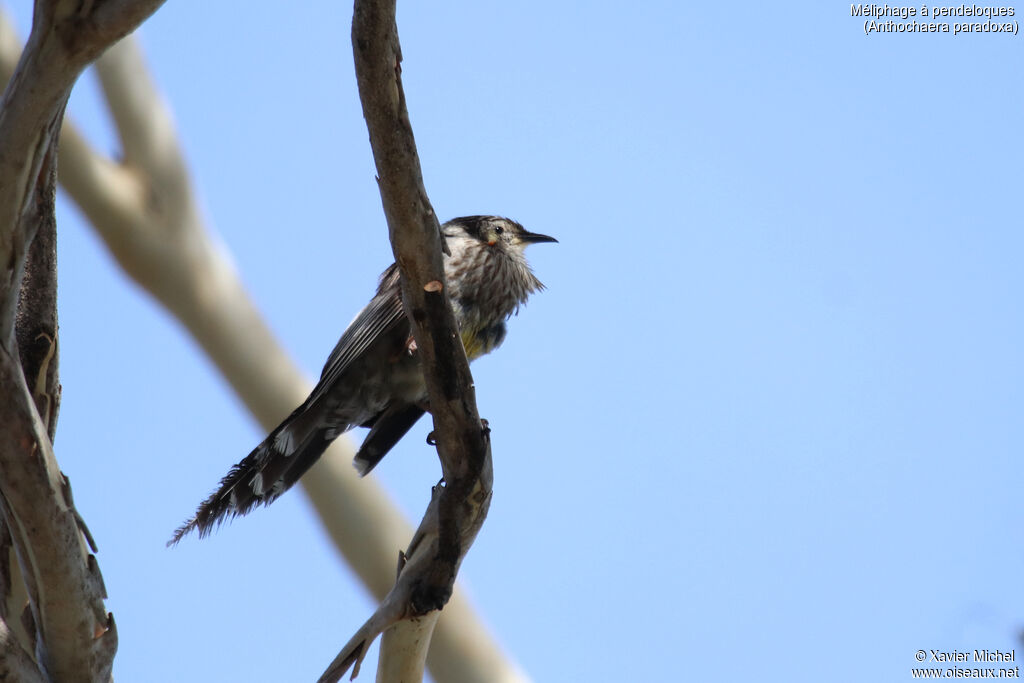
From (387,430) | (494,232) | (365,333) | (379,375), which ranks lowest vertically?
(387,430)

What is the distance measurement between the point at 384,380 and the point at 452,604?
1456 millimetres

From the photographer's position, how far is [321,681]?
358 cm

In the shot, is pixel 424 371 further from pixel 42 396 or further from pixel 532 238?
pixel 532 238

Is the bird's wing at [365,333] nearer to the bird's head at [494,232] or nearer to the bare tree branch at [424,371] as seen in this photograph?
the bird's head at [494,232]

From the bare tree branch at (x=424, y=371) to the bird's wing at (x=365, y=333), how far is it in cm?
140

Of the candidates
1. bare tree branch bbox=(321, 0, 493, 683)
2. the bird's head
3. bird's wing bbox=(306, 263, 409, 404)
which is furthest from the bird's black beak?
bare tree branch bbox=(321, 0, 493, 683)

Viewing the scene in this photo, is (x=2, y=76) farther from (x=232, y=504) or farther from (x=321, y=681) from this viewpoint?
(x=321, y=681)

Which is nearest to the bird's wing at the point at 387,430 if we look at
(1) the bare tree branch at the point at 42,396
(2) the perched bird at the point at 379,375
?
(2) the perched bird at the point at 379,375

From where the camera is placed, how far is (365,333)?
5.16 meters

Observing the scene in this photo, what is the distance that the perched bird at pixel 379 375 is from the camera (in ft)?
16.3

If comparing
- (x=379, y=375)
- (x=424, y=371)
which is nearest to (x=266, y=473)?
(x=379, y=375)

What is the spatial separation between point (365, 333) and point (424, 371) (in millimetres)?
1648

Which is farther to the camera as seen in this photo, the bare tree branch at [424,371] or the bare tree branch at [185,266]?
the bare tree branch at [185,266]

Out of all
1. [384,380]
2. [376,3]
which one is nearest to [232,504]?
[384,380]
